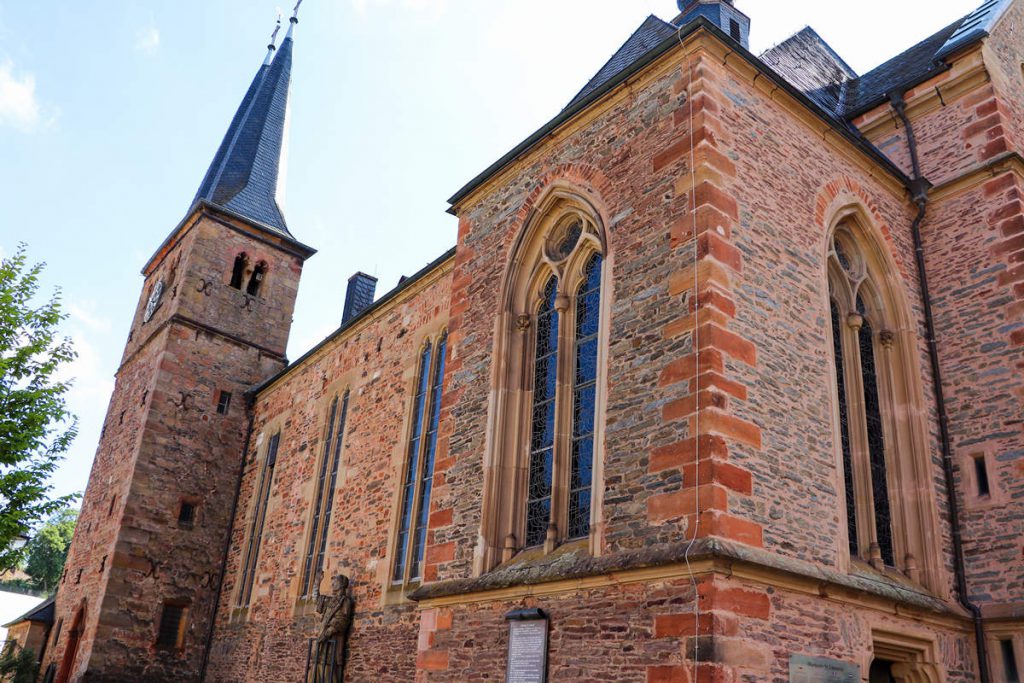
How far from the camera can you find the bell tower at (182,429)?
1822cm

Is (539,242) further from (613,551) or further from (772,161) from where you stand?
(613,551)

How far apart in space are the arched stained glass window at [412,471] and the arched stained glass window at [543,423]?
4151 mm

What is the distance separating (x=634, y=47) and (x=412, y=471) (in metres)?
7.11

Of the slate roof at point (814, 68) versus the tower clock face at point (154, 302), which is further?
the tower clock face at point (154, 302)

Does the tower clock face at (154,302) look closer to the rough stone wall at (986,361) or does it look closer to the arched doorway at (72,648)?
the arched doorway at (72,648)

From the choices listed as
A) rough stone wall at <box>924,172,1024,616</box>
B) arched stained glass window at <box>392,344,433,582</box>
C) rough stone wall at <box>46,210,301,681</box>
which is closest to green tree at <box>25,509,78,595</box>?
rough stone wall at <box>46,210,301,681</box>

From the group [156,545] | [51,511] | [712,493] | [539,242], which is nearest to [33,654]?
[156,545]

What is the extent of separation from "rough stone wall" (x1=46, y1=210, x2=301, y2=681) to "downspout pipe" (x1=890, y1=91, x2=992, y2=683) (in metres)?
15.5

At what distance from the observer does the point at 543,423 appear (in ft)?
31.2

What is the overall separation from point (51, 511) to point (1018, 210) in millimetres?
13827

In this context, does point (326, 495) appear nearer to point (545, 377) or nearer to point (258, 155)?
point (545, 377)

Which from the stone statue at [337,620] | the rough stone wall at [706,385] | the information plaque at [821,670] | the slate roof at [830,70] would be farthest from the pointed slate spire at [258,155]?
the information plaque at [821,670]

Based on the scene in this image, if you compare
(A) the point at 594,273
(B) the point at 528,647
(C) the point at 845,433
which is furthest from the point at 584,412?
(C) the point at 845,433

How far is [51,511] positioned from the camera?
13.2m
